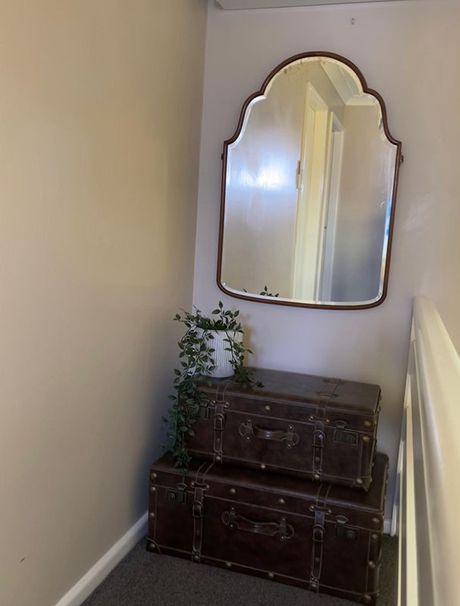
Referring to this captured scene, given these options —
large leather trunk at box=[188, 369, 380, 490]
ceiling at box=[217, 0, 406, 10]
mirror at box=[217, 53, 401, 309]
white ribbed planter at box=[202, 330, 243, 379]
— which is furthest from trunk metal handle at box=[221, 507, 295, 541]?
ceiling at box=[217, 0, 406, 10]

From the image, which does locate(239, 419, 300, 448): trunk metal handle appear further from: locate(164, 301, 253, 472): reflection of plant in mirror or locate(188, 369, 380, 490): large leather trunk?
locate(164, 301, 253, 472): reflection of plant in mirror

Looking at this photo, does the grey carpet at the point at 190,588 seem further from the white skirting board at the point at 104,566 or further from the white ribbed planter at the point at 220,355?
the white ribbed planter at the point at 220,355

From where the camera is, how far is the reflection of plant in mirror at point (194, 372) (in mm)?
1840

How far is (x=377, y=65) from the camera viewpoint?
76.7 inches

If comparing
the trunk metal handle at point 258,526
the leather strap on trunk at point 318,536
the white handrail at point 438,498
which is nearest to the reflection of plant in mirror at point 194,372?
the trunk metal handle at point 258,526

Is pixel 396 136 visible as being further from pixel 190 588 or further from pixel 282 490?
pixel 190 588

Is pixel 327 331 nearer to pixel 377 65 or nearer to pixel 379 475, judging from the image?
pixel 379 475

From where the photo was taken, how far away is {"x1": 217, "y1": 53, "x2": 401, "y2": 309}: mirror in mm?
1963

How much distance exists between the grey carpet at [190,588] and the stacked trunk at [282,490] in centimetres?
3

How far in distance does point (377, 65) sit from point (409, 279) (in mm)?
788

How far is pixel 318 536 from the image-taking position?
1.70 m

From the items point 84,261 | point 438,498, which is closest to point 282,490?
point 84,261

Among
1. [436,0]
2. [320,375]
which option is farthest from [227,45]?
[320,375]

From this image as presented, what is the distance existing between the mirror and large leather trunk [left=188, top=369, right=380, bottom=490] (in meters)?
0.42
